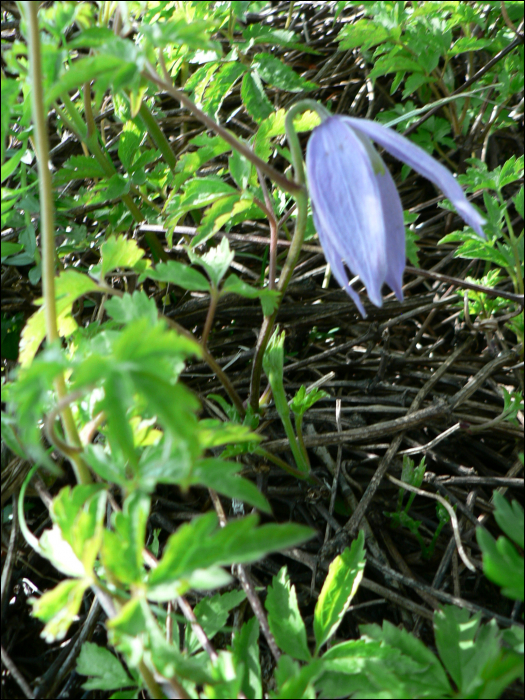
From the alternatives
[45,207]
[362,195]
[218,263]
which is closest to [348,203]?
[362,195]

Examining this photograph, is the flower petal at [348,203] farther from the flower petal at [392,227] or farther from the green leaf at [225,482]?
the green leaf at [225,482]

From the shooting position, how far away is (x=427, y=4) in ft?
4.84

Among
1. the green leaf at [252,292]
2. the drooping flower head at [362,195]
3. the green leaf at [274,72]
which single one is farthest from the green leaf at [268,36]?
the green leaf at [252,292]

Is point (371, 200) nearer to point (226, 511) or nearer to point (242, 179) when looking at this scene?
point (242, 179)

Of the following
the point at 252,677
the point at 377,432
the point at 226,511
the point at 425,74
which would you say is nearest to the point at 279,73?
the point at 425,74

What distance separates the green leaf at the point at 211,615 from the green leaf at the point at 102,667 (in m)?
0.11

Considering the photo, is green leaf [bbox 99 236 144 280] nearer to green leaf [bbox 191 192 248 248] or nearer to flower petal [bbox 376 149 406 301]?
green leaf [bbox 191 192 248 248]

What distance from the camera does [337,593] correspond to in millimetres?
1014

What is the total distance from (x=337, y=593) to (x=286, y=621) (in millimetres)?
95

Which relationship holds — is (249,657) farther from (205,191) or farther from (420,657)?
(205,191)

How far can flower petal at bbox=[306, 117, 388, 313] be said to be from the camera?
0.99m

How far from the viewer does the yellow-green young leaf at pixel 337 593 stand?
99 cm

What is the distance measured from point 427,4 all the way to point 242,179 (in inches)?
26.8

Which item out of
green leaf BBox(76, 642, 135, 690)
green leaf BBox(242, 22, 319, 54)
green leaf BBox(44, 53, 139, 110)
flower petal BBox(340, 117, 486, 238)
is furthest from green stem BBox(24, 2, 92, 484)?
green leaf BBox(242, 22, 319, 54)
